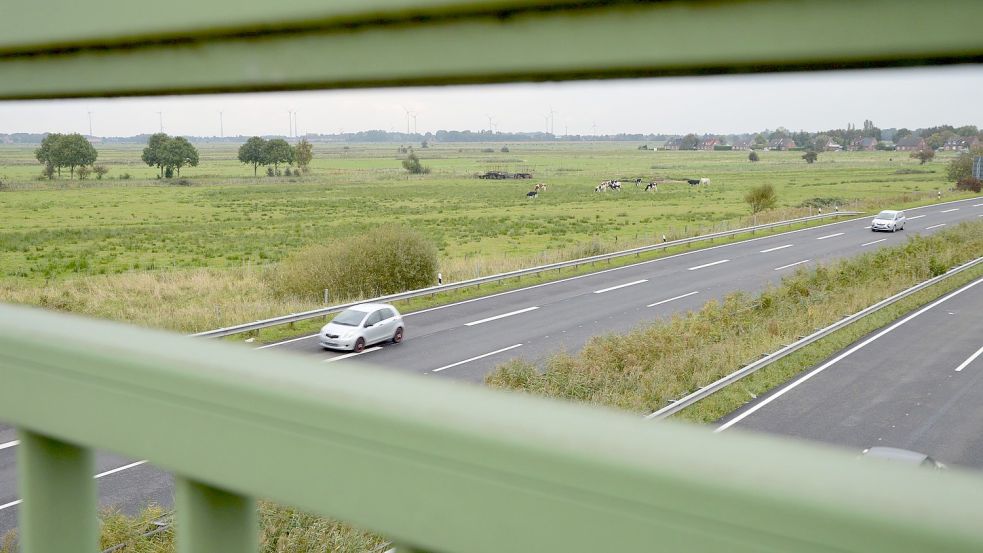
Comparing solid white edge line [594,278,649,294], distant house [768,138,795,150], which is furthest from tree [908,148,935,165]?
solid white edge line [594,278,649,294]

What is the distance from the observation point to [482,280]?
2111 cm

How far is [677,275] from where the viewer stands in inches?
1093

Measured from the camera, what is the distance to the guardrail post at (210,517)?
912mm

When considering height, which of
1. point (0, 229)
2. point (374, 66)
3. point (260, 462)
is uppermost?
point (374, 66)

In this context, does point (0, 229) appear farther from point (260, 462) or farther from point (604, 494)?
point (604, 494)

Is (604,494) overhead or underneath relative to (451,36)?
underneath

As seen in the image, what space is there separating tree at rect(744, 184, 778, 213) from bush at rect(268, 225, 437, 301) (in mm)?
22953

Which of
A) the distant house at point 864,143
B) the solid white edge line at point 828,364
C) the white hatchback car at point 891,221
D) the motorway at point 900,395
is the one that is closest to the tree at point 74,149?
the distant house at point 864,143

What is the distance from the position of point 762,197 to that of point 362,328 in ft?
89.5

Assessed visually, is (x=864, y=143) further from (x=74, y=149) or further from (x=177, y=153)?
(x=74, y=149)

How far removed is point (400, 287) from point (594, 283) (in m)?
8.86

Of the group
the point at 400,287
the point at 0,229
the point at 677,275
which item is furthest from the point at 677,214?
the point at 0,229

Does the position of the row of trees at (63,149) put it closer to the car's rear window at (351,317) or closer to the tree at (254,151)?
the tree at (254,151)

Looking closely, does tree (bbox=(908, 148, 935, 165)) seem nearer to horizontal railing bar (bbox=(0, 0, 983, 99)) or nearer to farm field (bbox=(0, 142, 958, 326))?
farm field (bbox=(0, 142, 958, 326))
